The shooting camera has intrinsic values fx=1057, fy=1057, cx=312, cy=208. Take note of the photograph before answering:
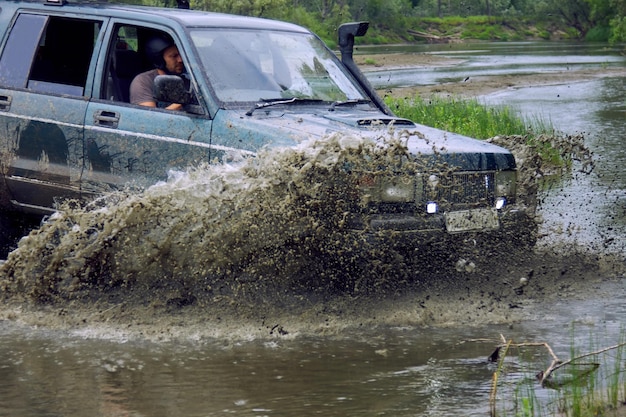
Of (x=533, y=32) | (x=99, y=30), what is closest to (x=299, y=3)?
(x=533, y=32)

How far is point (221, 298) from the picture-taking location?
22.0 feet

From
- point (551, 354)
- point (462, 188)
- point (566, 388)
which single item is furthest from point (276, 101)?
point (566, 388)

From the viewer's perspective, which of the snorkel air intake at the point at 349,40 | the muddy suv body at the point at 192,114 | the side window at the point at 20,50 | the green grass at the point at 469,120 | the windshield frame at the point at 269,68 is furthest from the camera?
the green grass at the point at 469,120

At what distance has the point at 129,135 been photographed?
7.09 metres

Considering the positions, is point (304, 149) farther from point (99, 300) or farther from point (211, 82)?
point (99, 300)

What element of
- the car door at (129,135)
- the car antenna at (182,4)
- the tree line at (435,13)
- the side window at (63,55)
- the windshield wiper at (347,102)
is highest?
the tree line at (435,13)

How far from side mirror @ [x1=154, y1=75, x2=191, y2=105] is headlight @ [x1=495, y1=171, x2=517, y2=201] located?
2.13 metres

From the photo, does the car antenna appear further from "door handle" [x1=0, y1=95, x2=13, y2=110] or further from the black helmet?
"door handle" [x1=0, y1=95, x2=13, y2=110]

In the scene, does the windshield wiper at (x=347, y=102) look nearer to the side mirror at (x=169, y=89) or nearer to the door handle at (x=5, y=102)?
the side mirror at (x=169, y=89)

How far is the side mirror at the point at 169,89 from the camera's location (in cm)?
680

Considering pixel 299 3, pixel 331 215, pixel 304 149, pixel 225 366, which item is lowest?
pixel 225 366

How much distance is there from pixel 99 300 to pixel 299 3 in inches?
2784

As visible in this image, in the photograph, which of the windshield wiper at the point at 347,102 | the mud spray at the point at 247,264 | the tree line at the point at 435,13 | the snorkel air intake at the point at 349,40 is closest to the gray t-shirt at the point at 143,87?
the mud spray at the point at 247,264

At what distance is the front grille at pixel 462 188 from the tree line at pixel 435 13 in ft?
162
